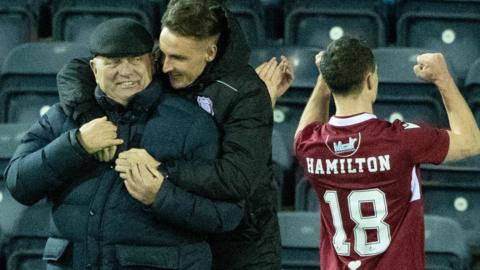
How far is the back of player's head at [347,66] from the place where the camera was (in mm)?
3293

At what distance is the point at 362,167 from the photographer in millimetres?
3318

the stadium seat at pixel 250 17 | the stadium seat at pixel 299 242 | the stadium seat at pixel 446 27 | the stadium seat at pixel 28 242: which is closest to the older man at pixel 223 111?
the stadium seat at pixel 299 242

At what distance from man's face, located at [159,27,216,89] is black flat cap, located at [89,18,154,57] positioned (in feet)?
0.23

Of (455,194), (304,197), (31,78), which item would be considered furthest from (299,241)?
(31,78)

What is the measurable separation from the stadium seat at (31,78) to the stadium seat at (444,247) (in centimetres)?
186

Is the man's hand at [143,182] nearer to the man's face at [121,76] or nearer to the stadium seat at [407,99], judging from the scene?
the man's face at [121,76]

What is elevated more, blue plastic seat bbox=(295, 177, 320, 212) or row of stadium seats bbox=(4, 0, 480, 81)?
row of stadium seats bbox=(4, 0, 480, 81)

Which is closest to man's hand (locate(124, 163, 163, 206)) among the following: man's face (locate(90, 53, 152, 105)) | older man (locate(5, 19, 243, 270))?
Answer: older man (locate(5, 19, 243, 270))

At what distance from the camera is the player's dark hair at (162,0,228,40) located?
3.25 meters

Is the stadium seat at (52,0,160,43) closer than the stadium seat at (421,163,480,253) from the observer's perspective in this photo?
No

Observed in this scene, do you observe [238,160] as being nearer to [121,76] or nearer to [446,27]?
[121,76]

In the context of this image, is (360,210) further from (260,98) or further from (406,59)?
(406,59)

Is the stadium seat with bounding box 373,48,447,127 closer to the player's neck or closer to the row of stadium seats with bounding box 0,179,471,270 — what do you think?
the row of stadium seats with bounding box 0,179,471,270

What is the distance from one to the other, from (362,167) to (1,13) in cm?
318
